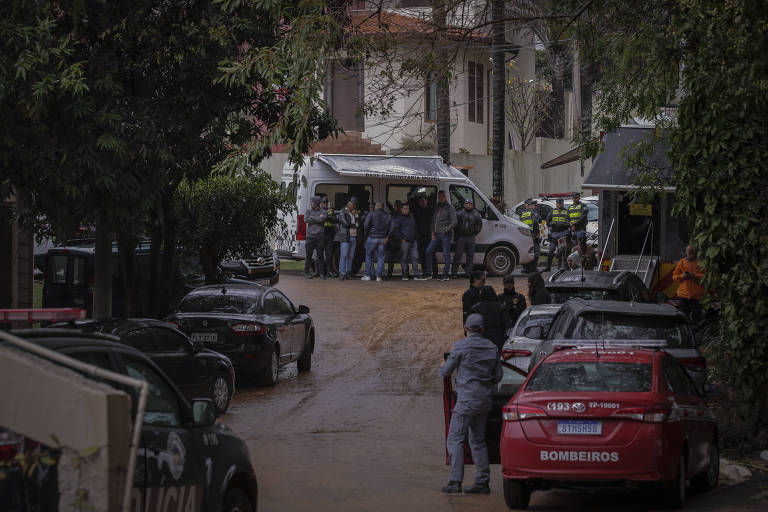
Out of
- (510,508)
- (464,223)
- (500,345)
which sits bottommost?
(510,508)

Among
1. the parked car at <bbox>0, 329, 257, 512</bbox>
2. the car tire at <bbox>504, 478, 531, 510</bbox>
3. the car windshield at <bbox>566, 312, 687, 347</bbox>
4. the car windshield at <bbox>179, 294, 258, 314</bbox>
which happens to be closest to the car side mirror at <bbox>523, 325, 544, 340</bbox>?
the car windshield at <bbox>566, 312, 687, 347</bbox>

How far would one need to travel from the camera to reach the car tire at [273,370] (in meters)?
17.1

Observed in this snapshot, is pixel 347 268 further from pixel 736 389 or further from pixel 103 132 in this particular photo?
pixel 736 389

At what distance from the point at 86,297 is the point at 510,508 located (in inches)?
534

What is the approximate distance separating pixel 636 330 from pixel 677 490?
349 centimetres

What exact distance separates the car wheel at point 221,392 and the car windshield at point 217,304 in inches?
85.2

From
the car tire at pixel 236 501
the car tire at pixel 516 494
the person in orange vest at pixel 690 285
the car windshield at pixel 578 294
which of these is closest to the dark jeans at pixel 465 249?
the person in orange vest at pixel 690 285

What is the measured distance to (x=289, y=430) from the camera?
14.3 meters

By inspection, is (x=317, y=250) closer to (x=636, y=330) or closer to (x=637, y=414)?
(x=636, y=330)

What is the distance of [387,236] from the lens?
1128 inches

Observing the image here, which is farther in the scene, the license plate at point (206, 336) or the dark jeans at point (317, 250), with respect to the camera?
the dark jeans at point (317, 250)

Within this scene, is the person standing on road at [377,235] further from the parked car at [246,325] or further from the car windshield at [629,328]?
the car windshield at [629,328]

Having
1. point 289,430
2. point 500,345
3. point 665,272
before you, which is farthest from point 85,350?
point 665,272

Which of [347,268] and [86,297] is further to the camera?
[347,268]
